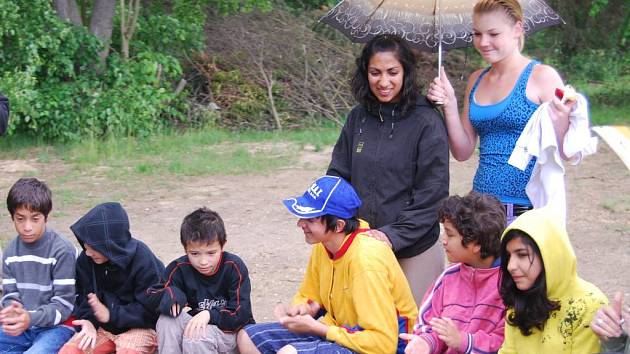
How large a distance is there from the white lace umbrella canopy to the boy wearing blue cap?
0.97m

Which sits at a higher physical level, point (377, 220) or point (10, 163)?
point (377, 220)

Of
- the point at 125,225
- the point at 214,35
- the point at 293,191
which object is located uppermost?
the point at 214,35

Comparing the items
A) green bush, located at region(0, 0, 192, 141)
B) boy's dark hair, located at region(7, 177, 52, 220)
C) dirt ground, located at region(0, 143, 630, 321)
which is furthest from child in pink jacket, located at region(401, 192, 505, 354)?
green bush, located at region(0, 0, 192, 141)

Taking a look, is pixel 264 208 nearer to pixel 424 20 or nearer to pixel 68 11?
pixel 424 20

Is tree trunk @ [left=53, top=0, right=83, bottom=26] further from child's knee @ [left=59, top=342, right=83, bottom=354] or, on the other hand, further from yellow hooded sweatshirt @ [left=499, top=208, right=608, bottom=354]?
yellow hooded sweatshirt @ [left=499, top=208, right=608, bottom=354]

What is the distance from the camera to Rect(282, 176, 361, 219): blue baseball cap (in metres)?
3.99

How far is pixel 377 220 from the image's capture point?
4.25m

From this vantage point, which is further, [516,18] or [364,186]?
[364,186]

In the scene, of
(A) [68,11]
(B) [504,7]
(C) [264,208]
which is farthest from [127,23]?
(B) [504,7]

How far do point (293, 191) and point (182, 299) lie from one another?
17.0 ft

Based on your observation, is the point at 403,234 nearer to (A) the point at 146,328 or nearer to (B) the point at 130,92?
(A) the point at 146,328

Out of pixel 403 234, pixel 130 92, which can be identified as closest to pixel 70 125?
pixel 130 92

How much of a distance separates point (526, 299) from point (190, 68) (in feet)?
37.7

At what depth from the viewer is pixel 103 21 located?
43.1 feet
